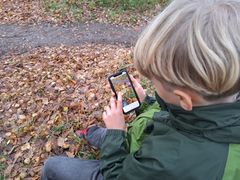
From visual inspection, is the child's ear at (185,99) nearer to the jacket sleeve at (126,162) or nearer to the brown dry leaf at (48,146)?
the jacket sleeve at (126,162)

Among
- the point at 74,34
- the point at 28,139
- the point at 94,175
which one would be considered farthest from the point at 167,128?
the point at 74,34

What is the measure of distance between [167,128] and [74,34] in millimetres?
8204

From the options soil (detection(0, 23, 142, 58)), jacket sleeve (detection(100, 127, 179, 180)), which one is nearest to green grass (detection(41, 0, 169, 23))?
soil (detection(0, 23, 142, 58))

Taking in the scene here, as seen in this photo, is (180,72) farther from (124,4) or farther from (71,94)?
(124,4)

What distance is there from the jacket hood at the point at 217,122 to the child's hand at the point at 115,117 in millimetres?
618

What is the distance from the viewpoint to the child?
1.47 metres

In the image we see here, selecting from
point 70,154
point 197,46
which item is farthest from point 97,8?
point 197,46

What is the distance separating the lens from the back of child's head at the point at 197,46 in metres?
1.46

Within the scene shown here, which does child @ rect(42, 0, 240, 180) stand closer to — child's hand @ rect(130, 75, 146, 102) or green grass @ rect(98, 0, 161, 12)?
child's hand @ rect(130, 75, 146, 102)

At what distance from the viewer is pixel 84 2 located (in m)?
11.8

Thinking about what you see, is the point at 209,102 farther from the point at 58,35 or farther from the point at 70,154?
the point at 58,35

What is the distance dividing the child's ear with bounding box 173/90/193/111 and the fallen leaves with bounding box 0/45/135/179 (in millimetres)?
1692

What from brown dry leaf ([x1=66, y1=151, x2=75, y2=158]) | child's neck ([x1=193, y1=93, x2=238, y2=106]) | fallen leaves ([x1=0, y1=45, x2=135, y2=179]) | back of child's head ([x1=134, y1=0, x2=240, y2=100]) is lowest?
fallen leaves ([x1=0, y1=45, x2=135, y2=179])

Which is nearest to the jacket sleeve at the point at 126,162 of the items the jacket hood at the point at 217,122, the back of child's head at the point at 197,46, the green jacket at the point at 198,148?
the green jacket at the point at 198,148
